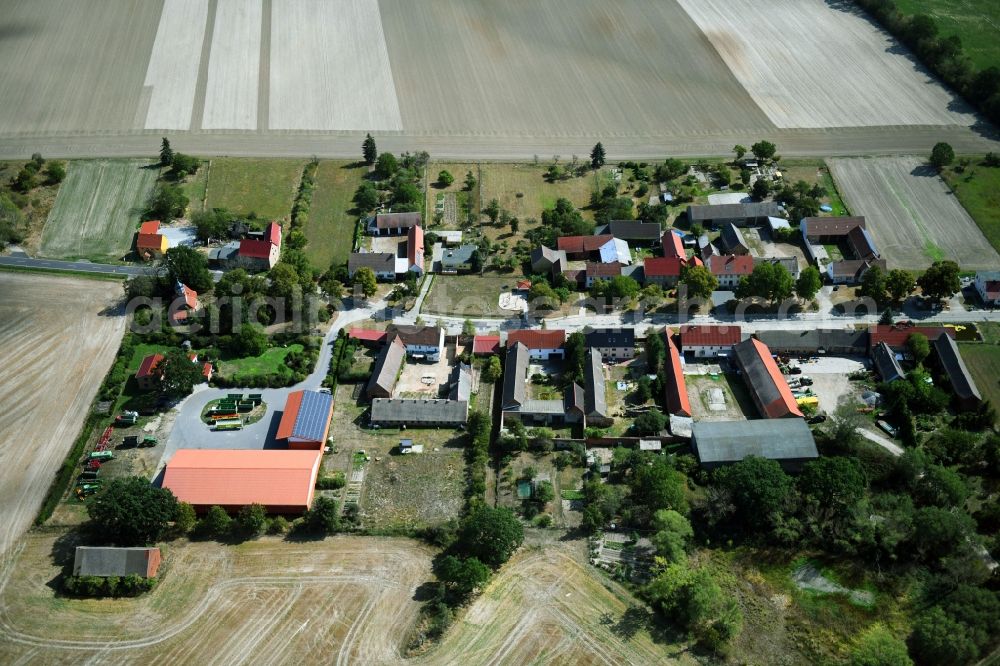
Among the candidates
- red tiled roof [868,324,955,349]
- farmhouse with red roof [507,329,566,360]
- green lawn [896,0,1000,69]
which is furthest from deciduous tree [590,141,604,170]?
green lawn [896,0,1000,69]

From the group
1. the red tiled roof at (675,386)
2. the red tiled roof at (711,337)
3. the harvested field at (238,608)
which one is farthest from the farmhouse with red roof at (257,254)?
the red tiled roof at (711,337)

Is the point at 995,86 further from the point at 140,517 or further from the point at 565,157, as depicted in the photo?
the point at 140,517

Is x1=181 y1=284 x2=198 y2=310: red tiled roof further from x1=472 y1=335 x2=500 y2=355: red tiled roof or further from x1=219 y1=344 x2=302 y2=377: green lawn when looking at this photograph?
x1=472 y1=335 x2=500 y2=355: red tiled roof

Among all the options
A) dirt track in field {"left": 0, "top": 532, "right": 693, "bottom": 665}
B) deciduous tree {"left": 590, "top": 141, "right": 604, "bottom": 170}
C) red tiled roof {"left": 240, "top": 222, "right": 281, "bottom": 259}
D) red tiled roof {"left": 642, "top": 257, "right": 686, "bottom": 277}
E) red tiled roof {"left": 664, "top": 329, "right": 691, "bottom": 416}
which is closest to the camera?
dirt track in field {"left": 0, "top": 532, "right": 693, "bottom": 665}

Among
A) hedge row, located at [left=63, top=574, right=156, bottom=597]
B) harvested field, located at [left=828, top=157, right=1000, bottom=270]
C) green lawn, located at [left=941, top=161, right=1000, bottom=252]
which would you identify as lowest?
hedge row, located at [left=63, top=574, right=156, bottom=597]

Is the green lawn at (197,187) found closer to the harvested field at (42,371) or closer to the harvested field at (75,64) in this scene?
the harvested field at (75,64)
